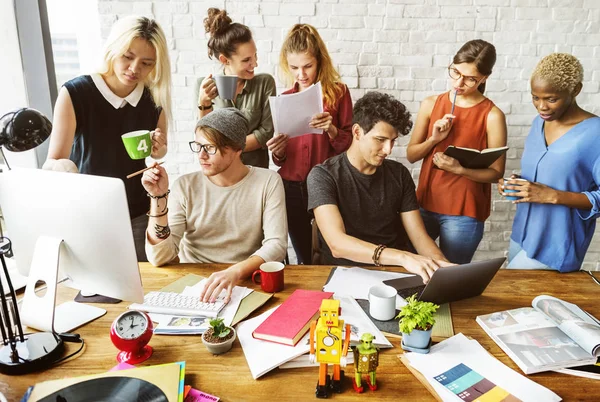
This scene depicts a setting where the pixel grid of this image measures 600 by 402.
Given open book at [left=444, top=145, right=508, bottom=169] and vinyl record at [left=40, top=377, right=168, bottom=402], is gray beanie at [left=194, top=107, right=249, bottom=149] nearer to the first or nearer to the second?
open book at [left=444, top=145, right=508, bottom=169]

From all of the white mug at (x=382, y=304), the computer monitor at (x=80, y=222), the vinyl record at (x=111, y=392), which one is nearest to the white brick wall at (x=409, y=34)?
the computer monitor at (x=80, y=222)

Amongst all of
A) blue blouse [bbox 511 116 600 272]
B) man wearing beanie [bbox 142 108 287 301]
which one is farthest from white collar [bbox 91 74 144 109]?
blue blouse [bbox 511 116 600 272]

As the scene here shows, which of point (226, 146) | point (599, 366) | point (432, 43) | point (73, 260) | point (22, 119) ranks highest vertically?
point (432, 43)

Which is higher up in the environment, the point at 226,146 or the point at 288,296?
the point at 226,146

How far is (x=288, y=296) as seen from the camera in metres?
1.50

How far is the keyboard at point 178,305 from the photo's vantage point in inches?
54.1

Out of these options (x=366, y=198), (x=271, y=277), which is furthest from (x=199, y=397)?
(x=366, y=198)

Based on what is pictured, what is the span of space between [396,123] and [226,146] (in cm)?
73

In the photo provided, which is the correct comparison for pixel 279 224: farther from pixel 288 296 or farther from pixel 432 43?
pixel 432 43

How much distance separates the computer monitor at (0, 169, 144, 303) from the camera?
1.14 meters

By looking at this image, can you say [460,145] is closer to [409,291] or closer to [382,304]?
[409,291]

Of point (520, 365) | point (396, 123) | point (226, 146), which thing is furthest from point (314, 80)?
point (520, 365)

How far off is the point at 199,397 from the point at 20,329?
55 cm

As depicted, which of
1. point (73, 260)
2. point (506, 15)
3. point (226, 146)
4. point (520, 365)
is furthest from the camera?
point (506, 15)
